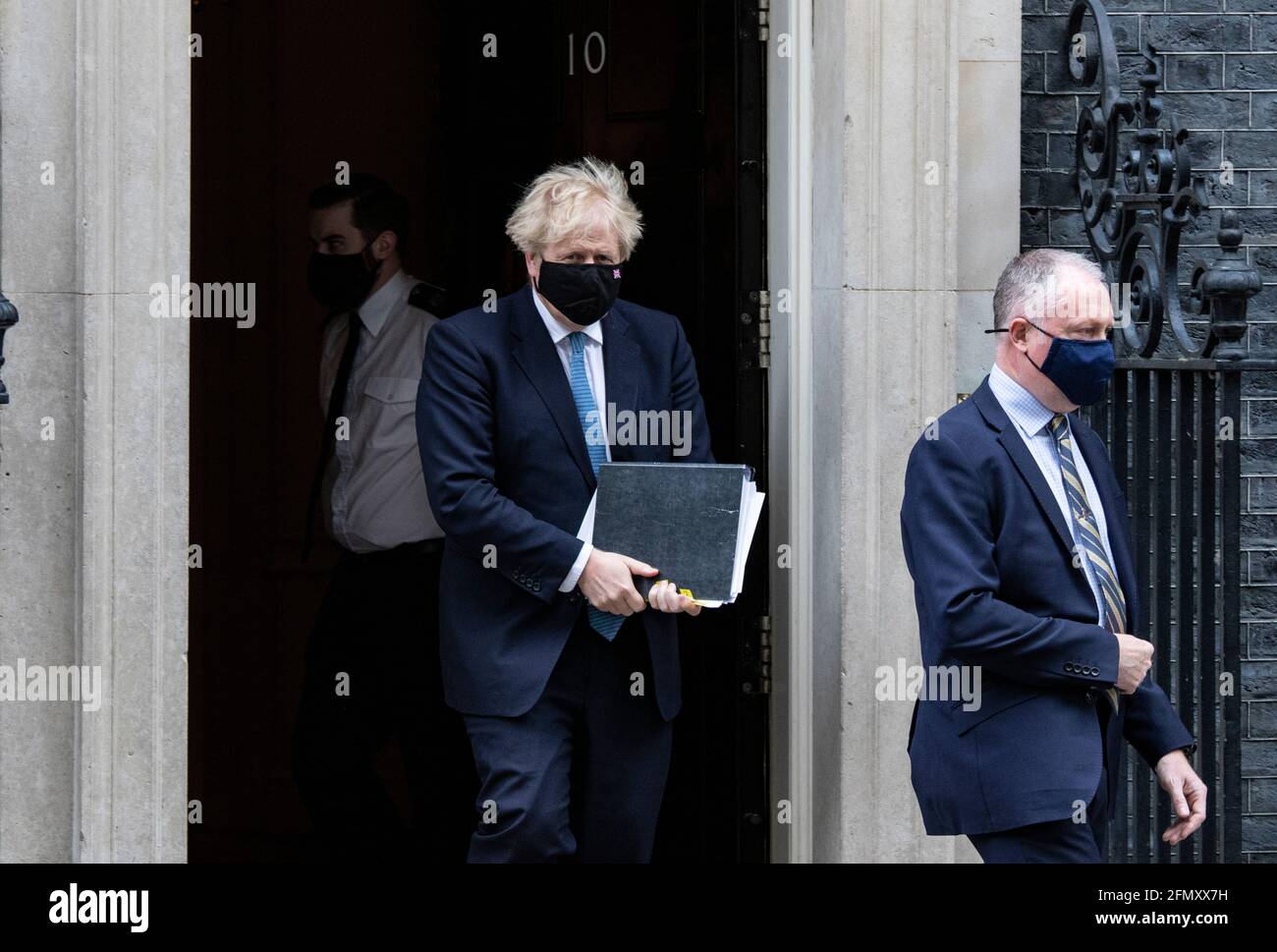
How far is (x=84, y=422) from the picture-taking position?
5043 millimetres

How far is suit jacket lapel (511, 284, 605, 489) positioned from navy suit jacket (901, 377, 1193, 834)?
3.13ft

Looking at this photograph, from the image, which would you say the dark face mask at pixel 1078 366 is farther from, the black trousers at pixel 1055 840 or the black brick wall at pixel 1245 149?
the black brick wall at pixel 1245 149

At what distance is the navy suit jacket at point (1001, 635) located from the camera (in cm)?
385

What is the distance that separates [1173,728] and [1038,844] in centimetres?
46

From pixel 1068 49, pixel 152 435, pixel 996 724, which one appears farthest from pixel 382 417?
pixel 996 724

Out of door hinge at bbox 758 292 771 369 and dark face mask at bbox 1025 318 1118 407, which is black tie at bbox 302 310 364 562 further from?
dark face mask at bbox 1025 318 1118 407

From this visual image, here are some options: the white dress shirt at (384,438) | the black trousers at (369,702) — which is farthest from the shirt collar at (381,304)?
the black trousers at (369,702)

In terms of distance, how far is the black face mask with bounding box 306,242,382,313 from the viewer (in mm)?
6297

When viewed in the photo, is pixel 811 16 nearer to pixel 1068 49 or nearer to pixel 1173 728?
pixel 1068 49

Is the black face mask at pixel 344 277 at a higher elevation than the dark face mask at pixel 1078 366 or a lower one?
higher

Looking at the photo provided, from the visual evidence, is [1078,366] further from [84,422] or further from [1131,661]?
[84,422]

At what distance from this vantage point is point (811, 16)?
18.3 ft

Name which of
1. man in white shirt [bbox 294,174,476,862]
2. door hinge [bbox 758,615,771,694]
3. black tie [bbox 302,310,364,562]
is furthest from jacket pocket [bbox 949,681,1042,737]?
black tie [bbox 302,310,364,562]

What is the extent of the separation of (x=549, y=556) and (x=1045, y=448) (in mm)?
1188
